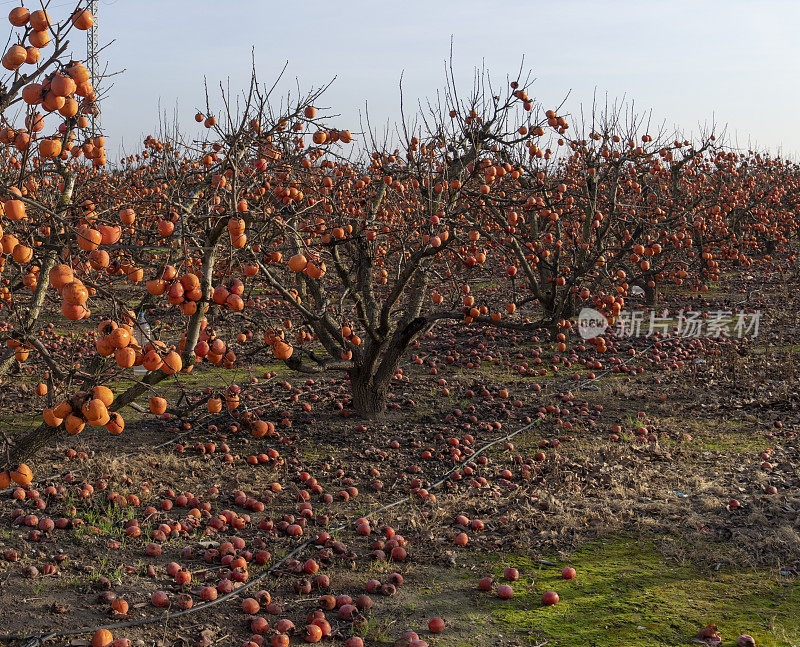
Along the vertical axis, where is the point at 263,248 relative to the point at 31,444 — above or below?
above

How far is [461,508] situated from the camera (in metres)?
4.83

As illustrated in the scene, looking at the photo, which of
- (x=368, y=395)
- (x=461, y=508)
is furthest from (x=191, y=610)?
(x=368, y=395)

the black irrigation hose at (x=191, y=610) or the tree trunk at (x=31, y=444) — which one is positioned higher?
the tree trunk at (x=31, y=444)

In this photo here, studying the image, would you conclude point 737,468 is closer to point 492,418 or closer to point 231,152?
point 492,418

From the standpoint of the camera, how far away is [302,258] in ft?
14.2

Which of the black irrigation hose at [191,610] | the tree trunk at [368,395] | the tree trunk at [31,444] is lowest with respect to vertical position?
the black irrigation hose at [191,610]

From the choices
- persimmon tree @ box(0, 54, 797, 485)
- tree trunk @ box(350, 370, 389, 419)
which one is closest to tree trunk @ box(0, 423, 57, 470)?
persimmon tree @ box(0, 54, 797, 485)

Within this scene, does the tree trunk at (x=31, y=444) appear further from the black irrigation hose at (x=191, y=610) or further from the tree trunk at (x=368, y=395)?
the tree trunk at (x=368, y=395)

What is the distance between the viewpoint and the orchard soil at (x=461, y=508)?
348cm

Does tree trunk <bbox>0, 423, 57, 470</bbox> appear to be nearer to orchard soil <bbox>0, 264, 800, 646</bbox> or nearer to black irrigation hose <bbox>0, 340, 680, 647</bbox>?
orchard soil <bbox>0, 264, 800, 646</bbox>

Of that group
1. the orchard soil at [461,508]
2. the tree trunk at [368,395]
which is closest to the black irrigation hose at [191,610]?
the orchard soil at [461,508]

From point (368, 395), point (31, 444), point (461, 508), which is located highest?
point (368, 395)

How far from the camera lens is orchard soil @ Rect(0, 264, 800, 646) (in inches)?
137

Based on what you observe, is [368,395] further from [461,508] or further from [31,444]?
[31,444]
